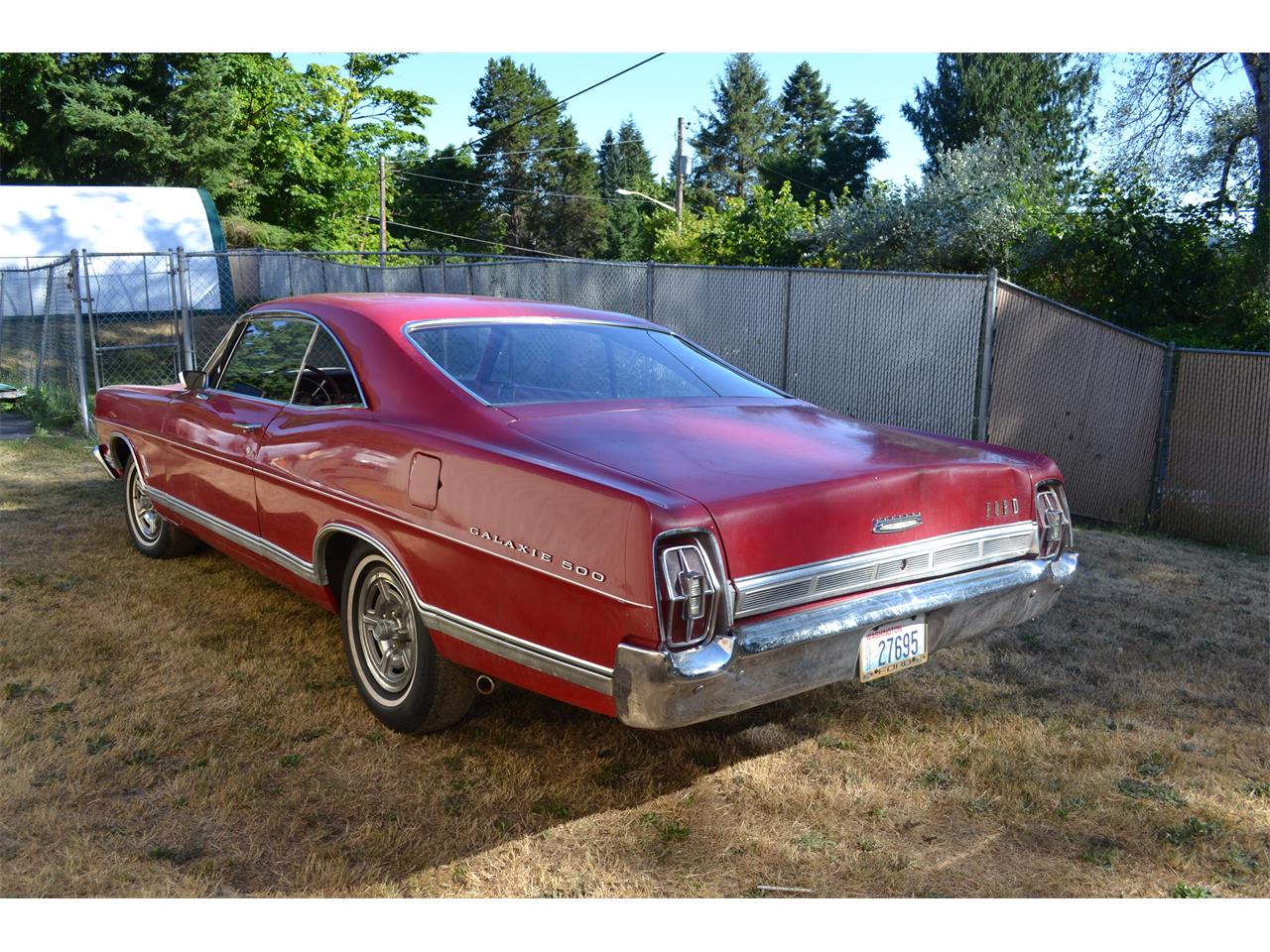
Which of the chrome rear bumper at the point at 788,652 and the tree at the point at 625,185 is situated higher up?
the tree at the point at 625,185

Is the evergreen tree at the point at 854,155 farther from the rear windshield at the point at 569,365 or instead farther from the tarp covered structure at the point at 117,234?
the rear windshield at the point at 569,365

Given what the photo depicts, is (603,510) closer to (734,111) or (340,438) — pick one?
(340,438)

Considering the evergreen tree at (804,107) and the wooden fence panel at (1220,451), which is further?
the evergreen tree at (804,107)

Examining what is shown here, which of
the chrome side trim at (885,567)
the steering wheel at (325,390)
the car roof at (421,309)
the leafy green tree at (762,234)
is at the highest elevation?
the leafy green tree at (762,234)

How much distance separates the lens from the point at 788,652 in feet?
9.86

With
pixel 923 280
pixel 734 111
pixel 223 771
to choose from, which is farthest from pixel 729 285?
pixel 734 111

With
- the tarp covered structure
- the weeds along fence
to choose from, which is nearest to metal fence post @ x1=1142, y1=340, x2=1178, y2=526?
the weeds along fence

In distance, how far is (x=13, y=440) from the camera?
10.2 m

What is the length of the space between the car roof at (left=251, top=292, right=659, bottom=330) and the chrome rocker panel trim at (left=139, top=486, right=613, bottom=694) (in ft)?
2.88

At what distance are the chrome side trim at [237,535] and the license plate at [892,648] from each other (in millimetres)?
2166

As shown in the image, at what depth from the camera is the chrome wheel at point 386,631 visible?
151 inches

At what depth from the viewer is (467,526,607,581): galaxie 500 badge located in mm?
2922

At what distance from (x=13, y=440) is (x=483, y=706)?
8219 mm

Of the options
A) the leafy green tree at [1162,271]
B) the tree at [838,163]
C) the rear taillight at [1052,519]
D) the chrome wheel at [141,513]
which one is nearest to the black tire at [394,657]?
the rear taillight at [1052,519]
